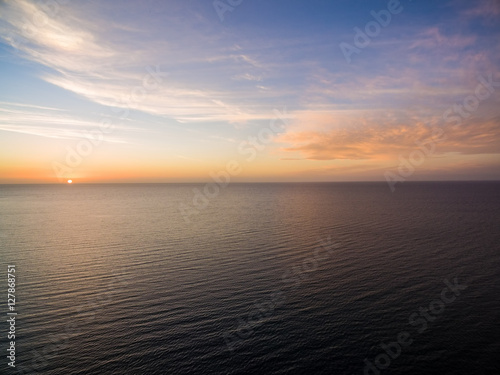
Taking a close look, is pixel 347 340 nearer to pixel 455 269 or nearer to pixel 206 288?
pixel 206 288

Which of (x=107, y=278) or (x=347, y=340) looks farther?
(x=107, y=278)

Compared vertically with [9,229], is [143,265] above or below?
below

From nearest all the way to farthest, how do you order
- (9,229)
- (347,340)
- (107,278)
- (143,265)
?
(347,340)
(107,278)
(143,265)
(9,229)

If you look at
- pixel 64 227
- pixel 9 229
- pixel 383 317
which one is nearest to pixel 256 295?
pixel 383 317

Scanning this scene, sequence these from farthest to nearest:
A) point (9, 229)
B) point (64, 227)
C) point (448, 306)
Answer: point (64, 227), point (9, 229), point (448, 306)

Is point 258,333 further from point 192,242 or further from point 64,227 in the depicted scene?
point 64,227

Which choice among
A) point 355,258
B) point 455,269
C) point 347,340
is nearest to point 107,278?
point 347,340

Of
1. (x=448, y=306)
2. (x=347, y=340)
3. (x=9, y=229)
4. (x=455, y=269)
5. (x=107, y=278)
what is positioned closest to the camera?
(x=347, y=340)

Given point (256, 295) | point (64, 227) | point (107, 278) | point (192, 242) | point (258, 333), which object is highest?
point (64, 227)

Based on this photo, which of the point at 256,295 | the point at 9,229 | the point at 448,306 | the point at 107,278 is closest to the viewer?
the point at 448,306
